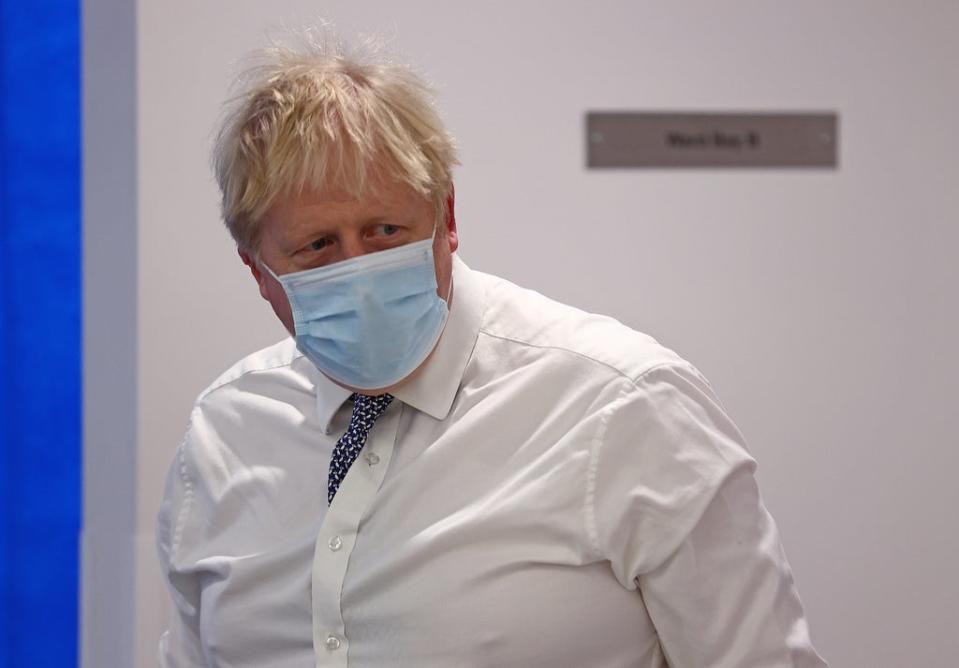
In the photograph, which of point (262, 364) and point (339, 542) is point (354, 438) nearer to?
point (339, 542)

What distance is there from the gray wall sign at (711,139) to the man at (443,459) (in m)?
0.85

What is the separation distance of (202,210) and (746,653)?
4.32 feet

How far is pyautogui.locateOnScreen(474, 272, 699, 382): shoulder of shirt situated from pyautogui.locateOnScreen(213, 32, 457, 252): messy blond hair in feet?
0.45

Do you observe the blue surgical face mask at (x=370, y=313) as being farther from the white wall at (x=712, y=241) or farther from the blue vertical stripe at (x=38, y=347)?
the blue vertical stripe at (x=38, y=347)

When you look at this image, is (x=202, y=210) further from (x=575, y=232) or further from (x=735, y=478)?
(x=735, y=478)

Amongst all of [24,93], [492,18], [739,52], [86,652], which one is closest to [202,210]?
[24,93]

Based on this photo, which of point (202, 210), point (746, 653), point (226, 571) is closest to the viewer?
point (746, 653)

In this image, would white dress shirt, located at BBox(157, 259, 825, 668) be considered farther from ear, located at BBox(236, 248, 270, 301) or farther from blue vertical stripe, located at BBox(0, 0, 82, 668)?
blue vertical stripe, located at BBox(0, 0, 82, 668)

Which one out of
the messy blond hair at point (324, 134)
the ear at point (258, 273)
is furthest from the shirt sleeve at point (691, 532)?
the ear at point (258, 273)

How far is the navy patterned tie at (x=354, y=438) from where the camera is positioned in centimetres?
129

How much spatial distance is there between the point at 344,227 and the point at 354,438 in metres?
0.25

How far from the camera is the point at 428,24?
208cm

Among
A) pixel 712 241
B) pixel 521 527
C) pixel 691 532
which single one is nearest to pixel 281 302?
pixel 521 527

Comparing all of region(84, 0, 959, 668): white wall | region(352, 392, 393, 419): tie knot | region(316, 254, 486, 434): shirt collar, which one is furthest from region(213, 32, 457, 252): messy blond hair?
region(84, 0, 959, 668): white wall
